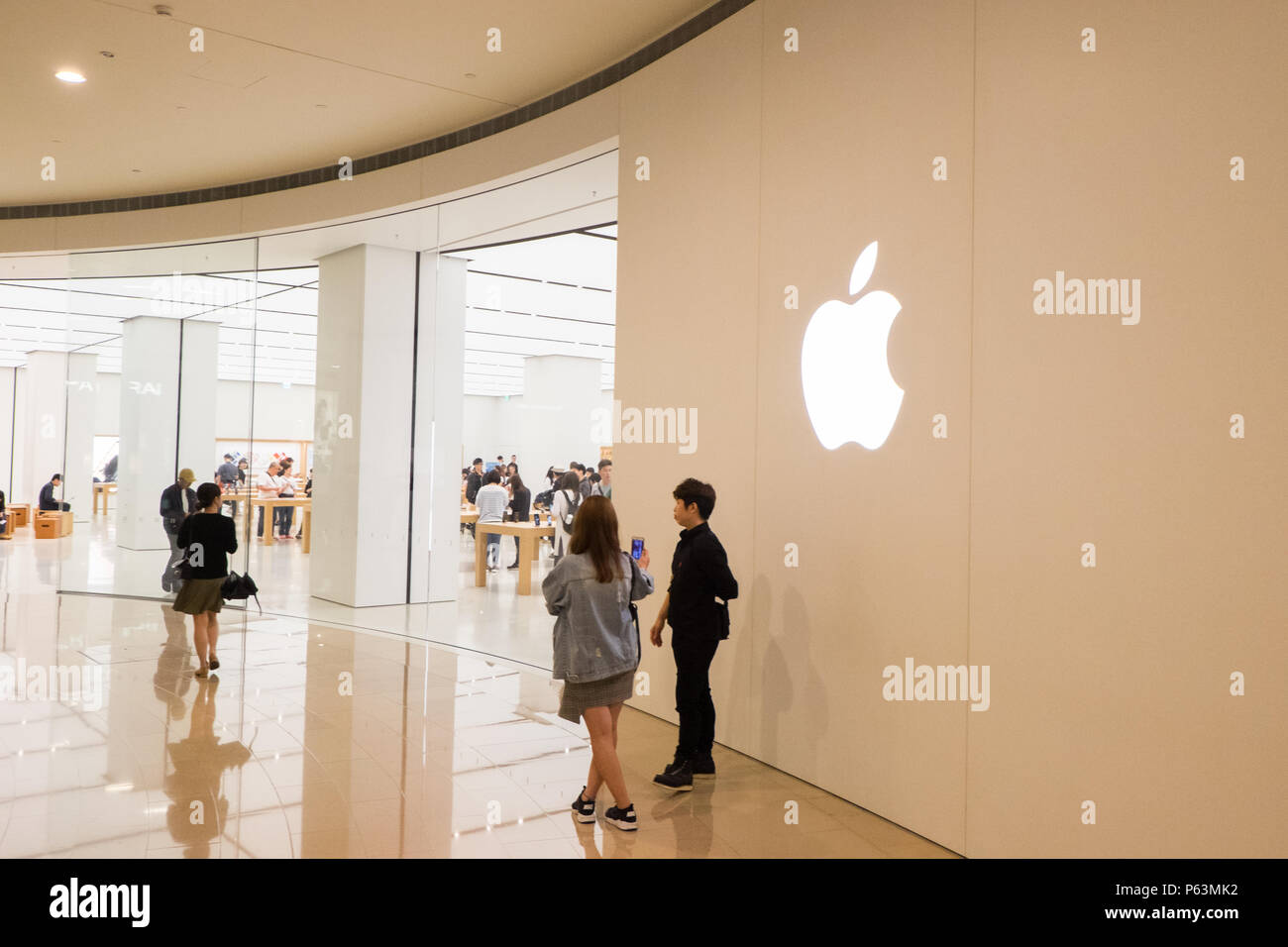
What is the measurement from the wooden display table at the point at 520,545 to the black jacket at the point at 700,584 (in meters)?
3.54

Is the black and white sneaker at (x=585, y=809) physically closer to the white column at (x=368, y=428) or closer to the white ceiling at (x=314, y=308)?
the white ceiling at (x=314, y=308)

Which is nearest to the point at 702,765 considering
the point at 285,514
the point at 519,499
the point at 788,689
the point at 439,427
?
the point at 788,689

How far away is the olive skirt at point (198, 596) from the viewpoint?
748 cm

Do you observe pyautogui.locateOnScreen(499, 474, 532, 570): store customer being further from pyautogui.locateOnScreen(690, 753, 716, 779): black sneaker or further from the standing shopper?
pyautogui.locateOnScreen(690, 753, 716, 779): black sneaker

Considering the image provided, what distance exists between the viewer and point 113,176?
10711 mm

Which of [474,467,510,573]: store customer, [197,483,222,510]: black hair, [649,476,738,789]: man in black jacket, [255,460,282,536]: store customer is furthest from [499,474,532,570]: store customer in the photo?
[255,460,282,536]: store customer

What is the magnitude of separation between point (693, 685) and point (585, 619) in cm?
110

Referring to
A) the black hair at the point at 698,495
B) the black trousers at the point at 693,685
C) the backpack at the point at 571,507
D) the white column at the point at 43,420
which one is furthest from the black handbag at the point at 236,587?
the white column at the point at 43,420

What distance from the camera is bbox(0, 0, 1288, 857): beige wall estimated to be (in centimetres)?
314

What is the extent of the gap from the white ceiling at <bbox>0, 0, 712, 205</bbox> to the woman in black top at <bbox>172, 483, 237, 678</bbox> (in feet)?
11.2

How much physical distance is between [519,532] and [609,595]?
5014mm

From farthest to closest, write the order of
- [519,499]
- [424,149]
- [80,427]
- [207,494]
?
1. [80,427]
2. [424,149]
3. [519,499]
4. [207,494]

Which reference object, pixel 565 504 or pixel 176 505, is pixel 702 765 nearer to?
pixel 565 504

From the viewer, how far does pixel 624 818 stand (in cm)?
440
